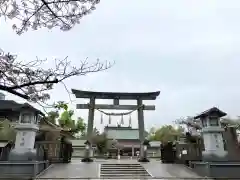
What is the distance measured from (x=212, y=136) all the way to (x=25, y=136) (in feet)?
31.7

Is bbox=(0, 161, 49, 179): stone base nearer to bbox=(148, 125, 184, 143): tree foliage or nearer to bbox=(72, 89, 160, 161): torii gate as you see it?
bbox=(72, 89, 160, 161): torii gate

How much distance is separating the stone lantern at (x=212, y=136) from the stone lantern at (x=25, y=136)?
8543 mm

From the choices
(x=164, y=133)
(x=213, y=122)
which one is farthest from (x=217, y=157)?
(x=164, y=133)

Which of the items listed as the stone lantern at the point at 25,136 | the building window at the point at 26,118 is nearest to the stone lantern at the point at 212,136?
the stone lantern at the point at 25,136

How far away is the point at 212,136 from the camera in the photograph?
487 inches

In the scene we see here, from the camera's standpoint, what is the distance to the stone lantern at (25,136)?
38.5 ft

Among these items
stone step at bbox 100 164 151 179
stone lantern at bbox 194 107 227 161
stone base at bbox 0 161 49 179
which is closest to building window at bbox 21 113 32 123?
stone base at bbox 0 161 49 179

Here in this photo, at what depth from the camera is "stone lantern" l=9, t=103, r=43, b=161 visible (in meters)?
11.8

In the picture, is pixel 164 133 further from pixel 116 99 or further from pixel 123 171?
pixel 123 171

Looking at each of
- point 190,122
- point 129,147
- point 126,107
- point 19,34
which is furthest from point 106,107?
point 129,147

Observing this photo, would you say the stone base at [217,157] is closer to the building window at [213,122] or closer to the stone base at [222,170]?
the stone base at [222,170]

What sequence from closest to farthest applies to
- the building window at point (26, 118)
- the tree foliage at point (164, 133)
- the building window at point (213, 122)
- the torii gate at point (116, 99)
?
1. the building window at point (26, 118)
2. the building window at point (213, 122)
3. the torii gate at point (116, 99)
4. the tree foliage at point (164, 133)

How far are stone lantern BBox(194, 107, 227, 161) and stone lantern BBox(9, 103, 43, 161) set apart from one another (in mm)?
8543

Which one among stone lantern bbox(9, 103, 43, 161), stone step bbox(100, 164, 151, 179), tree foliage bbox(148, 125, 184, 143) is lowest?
stone step bbox(100, 164, 151, 179)
